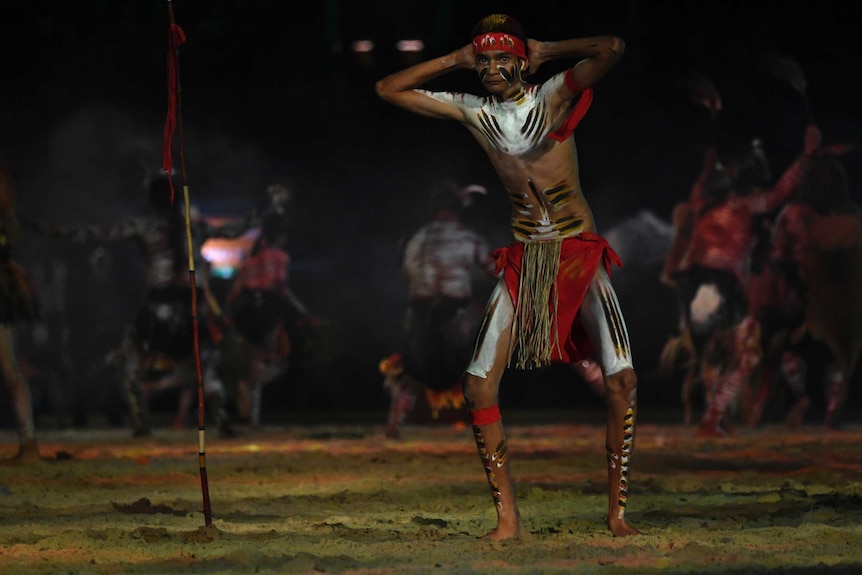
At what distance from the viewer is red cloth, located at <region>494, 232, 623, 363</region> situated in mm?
5320

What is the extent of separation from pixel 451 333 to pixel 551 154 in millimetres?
5924

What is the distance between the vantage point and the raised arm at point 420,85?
5426mm

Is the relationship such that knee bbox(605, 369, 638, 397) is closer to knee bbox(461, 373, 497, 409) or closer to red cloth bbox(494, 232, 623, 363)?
red cloth bbox(494, 232, 623, 363)

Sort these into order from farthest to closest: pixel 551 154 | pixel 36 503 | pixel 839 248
→ pixel 839 248 < pixel 36 503 < pixel 551 154

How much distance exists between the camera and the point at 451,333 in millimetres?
11211

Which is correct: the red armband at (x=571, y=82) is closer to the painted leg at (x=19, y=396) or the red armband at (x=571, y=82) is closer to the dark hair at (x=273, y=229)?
the painted leg at (x=19, y=396)

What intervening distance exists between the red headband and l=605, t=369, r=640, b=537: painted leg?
1337 mm

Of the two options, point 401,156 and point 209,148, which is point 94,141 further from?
point 401,156

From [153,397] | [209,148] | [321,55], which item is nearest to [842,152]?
[321,55]

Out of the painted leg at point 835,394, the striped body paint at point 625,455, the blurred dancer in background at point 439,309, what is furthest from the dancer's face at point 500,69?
the painted leg at point 835,394

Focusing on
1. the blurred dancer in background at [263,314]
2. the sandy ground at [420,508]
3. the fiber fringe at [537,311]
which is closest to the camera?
the sandy ground at [420,508]

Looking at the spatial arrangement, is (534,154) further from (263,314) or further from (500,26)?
(263,314)

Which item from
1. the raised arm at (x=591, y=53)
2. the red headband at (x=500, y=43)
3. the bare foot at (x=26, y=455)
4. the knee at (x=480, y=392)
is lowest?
the bare foot at (x=26, y=455)

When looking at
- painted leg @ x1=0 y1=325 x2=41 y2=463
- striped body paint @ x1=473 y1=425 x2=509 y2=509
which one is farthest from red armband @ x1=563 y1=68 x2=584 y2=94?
painted leg @ x1=0 y1=325 x2=41 y2=463
